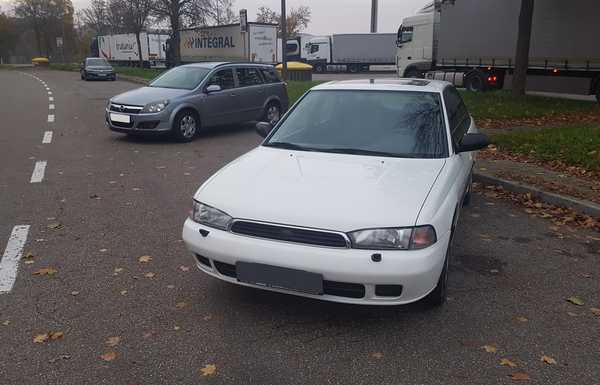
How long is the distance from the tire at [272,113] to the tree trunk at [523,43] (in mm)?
7276

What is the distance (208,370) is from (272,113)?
34.8 ft

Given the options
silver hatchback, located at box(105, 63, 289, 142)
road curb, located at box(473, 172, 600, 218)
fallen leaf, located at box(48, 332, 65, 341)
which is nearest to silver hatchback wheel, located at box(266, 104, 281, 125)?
silver hatchback, located at box(105, 63, 289, 142)

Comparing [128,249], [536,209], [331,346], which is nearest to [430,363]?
[331,346]

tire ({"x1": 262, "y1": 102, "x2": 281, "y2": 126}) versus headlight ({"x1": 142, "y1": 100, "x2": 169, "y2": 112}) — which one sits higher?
headlight ({"x1": 142, "y1": 100, "x2": 169, "y2": 112})

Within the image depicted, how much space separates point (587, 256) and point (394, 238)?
274 centimetres

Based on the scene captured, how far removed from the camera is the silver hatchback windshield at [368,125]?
15.0ft

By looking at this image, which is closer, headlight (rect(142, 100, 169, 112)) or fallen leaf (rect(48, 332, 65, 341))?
fallen leaf (rect(48, 332, 65, 341))

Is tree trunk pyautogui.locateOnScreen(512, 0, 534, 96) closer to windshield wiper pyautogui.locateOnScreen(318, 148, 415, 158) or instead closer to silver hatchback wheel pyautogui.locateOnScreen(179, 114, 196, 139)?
silver hatchback wheel pyautogui.locateOnScreen(179, 114, 196, 139)

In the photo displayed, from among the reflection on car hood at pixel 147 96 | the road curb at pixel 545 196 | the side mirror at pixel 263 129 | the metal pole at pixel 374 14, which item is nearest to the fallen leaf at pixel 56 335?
the side mirror at pixel 263 129

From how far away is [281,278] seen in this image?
3383 mm

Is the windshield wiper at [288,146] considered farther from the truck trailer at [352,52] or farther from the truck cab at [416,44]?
the truck trailer at [352,52]

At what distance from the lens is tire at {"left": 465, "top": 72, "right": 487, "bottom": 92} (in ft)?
68.1

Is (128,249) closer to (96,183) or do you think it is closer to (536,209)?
(96,183)

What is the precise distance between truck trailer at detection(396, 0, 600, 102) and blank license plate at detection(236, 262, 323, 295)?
53.9 ft
